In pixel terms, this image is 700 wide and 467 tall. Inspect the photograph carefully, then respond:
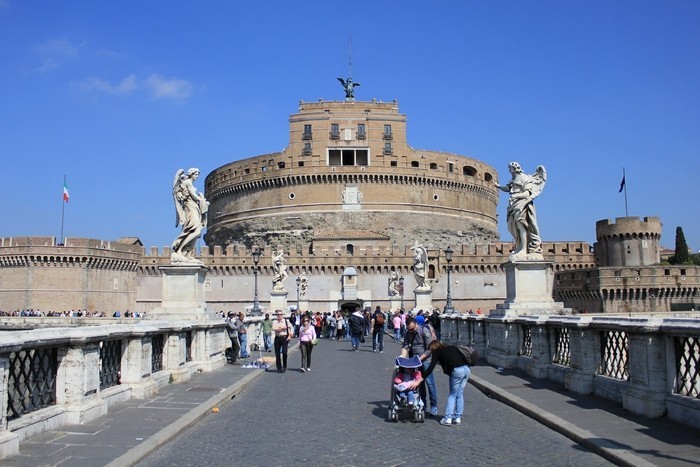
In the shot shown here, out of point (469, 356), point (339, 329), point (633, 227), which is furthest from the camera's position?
point (633, 227)

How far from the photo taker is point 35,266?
165 feet

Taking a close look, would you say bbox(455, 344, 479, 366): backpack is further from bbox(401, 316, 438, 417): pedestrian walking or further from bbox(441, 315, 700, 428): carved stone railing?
bbox(441, 315, 700, 428): carved stone railing

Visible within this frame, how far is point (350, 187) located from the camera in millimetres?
67375

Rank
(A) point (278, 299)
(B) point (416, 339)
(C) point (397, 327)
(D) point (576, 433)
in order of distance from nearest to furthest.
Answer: (D) point (576, 433)
(B) point (416, 339)
(C) point (397, 327)
(A) point (278, 299)

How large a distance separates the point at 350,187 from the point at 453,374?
60196 millimetres

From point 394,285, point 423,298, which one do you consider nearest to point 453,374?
point 423,298

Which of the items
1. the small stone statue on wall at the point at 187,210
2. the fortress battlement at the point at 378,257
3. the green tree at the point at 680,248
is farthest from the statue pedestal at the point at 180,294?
the green tree at the point at 680,248

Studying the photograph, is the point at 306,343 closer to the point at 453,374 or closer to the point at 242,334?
the point at 242,334

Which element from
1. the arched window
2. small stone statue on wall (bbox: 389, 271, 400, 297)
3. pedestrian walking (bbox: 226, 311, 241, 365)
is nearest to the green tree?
the arched window

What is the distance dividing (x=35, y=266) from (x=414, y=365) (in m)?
48.6

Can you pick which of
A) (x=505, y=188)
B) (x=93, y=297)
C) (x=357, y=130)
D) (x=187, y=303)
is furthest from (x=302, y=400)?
(x=357, y=130)

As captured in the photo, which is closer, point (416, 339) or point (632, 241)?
point (416, 339)

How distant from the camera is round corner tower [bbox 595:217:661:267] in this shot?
56969 mm

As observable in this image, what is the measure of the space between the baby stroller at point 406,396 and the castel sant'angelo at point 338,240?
133 feet
